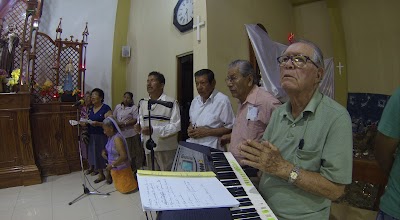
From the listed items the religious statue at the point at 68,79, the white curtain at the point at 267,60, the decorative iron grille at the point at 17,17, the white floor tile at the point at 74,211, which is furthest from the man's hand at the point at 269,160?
the decorative iron grille at the point at 17,17

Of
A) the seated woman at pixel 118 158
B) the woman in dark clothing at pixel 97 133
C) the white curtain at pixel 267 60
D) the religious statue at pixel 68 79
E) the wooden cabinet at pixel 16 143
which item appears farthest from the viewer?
the religious statue at pixel 68 79

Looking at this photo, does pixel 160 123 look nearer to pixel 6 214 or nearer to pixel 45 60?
pixel 6 214

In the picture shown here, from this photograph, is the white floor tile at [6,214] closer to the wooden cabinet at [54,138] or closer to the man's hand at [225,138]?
the wooden cabinet at [54,138]

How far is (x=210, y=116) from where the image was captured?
184 centimetres

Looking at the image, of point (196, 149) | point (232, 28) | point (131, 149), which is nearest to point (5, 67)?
point (131, 149)

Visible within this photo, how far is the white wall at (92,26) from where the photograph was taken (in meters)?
4.42

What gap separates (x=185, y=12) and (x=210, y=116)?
7.59ft

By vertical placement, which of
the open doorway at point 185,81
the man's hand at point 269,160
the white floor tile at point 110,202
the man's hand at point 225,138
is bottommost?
the white floor tile at point 110,202

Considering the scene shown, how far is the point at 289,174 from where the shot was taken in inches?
28.3

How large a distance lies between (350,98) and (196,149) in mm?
3076

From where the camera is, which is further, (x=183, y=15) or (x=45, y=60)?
(x=45, y=60)

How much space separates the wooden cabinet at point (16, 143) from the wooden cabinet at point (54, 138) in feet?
0.99

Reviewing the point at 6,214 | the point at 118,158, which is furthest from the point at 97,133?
the point at 6,214

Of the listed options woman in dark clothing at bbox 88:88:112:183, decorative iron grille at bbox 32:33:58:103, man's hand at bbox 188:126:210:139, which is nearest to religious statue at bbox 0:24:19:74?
decorative iron grille at bbox 32:33:58:103
